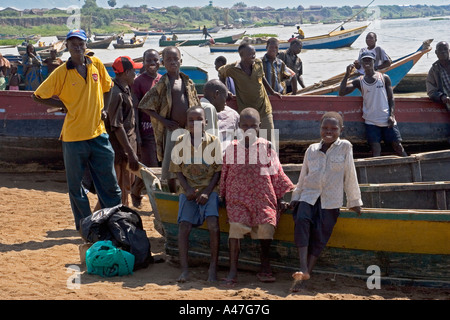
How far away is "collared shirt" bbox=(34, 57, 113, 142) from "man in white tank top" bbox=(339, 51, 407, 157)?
3.54 m

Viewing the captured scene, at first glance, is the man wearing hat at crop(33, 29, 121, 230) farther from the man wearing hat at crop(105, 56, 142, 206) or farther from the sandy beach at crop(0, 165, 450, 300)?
the sandy beach at crop(0, 165, 450, 300)

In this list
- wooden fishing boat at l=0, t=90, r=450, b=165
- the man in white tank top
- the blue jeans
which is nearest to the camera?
the blue jeans

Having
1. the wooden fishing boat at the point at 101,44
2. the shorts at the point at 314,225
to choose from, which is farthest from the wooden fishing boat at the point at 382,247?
the wooden fishing boat at the point at 101,44

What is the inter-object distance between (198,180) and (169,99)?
1168mm

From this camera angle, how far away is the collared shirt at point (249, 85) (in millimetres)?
7781

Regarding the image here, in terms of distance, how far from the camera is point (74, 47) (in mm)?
6148

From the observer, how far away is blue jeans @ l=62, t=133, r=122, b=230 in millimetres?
6273

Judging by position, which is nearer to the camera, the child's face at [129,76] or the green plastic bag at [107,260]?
the green plastic bag at [107,260]

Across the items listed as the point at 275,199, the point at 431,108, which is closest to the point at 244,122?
the point at 275,199

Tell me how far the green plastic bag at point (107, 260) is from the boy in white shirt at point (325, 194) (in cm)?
135

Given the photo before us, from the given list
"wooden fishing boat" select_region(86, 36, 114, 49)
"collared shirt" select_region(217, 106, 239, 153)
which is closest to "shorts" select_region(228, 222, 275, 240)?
"collared shirt" select_region(217, 106, 239, 153)

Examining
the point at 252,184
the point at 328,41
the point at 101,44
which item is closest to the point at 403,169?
the point at 252,184

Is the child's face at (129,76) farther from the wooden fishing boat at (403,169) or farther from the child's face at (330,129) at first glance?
the child's face at (330,129)

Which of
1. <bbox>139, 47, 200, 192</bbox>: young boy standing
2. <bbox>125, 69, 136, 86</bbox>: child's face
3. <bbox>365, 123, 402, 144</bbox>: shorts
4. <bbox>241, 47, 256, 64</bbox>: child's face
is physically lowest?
<bbox>365, 123, 402, 144</bbox>: shorts
